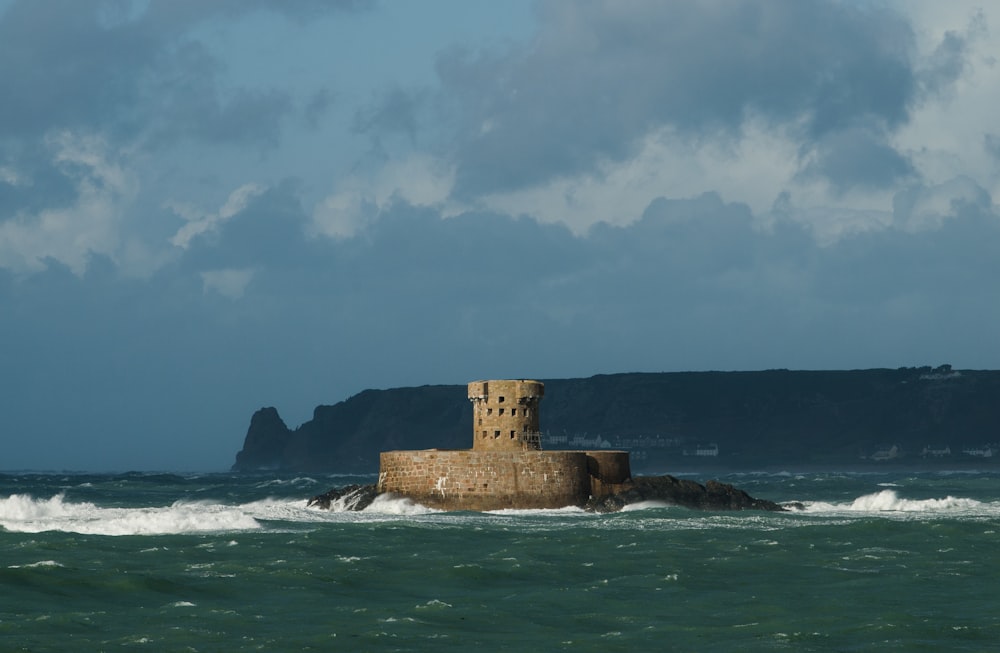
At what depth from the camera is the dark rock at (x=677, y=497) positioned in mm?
61094

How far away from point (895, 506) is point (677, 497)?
45.4ft

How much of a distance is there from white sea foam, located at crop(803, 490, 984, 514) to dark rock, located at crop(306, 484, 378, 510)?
1828 centimetres

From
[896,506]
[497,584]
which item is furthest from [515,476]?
[497,584]

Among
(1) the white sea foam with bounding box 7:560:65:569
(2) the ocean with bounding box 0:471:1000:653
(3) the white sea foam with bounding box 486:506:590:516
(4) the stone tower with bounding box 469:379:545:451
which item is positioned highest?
(4) the stone tower with bounding box 469:379:545:451

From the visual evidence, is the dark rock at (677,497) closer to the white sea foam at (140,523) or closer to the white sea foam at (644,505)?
the white sea foam at (644,505)

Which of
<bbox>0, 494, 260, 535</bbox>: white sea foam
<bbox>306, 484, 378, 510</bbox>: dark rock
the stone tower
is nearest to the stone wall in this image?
<bbox>306, 484, 378, 510</bbox>: dark rock

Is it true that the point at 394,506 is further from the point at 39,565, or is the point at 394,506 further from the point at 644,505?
the point at 39,565

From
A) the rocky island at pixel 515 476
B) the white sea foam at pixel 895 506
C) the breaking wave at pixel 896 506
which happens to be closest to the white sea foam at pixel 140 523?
the rocky island at pixel 515 476

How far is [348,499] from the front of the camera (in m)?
64.6

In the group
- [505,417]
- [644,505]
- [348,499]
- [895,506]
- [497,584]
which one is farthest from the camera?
[895,506]

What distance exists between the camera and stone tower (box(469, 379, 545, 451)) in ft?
205

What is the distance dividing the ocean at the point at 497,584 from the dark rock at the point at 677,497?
6251mm

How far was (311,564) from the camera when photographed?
37719mm

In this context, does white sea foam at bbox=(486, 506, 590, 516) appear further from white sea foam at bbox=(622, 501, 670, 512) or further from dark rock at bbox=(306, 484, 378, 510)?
dark rock at bbox=(306, 484, 378, 510)
